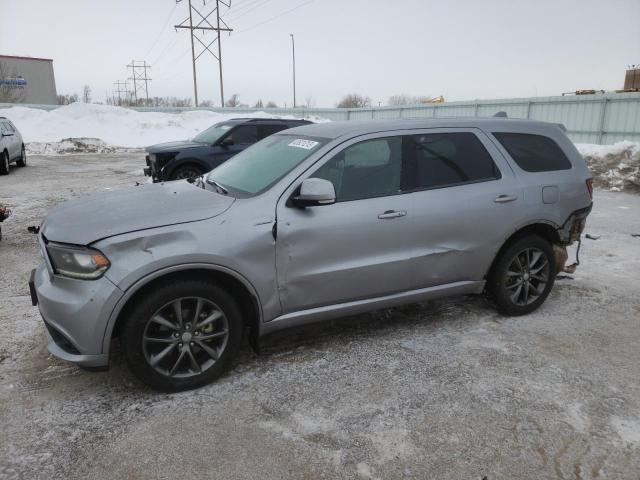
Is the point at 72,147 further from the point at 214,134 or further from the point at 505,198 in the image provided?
the point at 505,198

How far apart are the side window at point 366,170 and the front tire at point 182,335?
1153 mm

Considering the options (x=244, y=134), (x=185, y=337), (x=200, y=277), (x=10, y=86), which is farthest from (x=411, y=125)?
(x=10, y=86)

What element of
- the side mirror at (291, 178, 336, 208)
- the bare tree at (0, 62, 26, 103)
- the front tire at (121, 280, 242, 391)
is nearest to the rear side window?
the side mirror at (291, 178, 336, 208)

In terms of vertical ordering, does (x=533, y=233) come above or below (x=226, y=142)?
below

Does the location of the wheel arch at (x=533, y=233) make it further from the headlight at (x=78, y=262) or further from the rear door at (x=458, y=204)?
the headlight at (x=78, y=262)

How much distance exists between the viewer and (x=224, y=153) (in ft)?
35.1

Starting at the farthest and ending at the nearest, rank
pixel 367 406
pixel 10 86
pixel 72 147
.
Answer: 1. pixel 10 86
2. pixel 72 147
3. pixel 367 406

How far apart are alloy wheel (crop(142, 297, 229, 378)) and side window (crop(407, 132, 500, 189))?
188cm

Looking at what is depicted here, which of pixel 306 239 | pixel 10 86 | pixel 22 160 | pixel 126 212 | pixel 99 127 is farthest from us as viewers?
pixel 10 86

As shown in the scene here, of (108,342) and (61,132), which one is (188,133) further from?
(108,342)

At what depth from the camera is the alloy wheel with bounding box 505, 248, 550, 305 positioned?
446cm

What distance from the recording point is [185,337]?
3.19 meters

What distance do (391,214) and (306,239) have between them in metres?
0.71

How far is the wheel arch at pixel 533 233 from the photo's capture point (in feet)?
14.3
